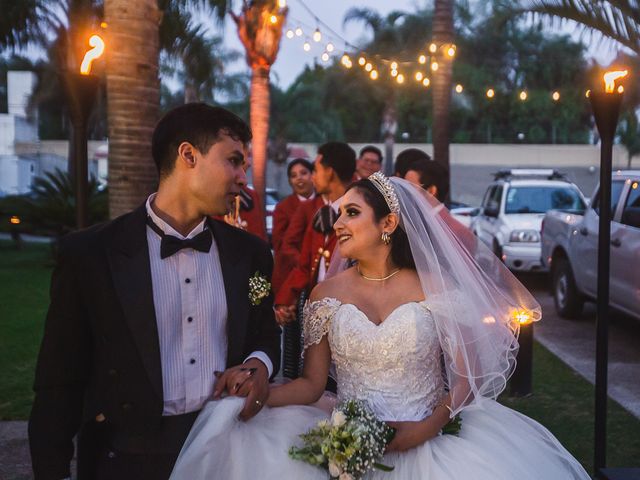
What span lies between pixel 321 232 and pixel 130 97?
6.52ft

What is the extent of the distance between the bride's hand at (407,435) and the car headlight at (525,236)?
36.5 ft

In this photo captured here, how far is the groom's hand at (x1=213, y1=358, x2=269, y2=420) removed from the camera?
104 inches

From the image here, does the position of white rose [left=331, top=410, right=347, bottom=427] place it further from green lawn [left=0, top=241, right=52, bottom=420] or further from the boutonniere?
green lawn [left=0, top=241, right=52, bottom=420]

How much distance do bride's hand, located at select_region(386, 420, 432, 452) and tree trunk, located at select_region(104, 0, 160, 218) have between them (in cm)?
398

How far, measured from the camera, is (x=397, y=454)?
125 inches

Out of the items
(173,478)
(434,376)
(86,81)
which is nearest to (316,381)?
(434,376)

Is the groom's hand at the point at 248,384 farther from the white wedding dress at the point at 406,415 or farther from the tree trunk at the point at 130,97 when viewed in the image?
the tree trunk at the point at 130,97

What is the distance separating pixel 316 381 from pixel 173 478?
3.21ft

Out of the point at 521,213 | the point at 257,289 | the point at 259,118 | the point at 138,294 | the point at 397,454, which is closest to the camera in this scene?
the point at 138,294

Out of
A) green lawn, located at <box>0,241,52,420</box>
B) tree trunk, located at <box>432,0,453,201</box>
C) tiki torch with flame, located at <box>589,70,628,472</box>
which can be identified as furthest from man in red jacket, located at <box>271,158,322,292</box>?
tree trunk, located at <box>432,0,453,201</box>

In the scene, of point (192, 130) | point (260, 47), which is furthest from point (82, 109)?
point (260, 47)

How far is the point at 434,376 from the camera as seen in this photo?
3412 millimetres

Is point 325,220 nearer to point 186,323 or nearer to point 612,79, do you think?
point 612,79

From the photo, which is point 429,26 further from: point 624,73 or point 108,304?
point 108,304
